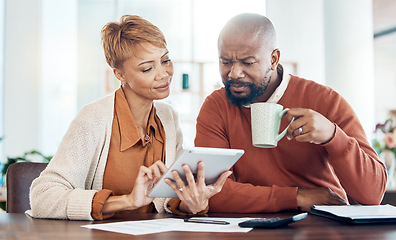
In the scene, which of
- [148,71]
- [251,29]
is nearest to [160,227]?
[148,71]

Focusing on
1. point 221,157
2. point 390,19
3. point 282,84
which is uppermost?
point 390,19

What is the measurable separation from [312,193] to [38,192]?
2.84ft

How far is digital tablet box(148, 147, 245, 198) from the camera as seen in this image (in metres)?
1.17

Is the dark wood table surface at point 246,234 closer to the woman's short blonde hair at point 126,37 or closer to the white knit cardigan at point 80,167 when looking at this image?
the white knit cardigan at point 80,167

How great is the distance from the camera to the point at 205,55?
6.90 m

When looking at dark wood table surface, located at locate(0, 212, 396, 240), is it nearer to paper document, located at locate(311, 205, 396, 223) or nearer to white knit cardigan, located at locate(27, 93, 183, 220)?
paper document, located at locate(311, 205, 396, 223)

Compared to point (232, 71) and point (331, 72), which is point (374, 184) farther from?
point (331, 72)

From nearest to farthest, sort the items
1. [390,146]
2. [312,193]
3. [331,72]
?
[312,193], [390,146], [331,72]

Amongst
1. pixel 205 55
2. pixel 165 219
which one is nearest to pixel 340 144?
pixel 165 219

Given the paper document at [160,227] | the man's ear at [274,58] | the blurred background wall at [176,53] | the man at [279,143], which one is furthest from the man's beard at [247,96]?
the blurred background wall at [176,53]

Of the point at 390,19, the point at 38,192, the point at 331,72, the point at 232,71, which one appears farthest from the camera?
the point at 390,19

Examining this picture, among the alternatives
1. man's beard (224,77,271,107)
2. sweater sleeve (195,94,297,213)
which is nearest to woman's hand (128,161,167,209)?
sweater sleeve (195,94,297,213)

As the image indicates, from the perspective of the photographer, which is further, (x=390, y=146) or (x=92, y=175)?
(x=390, y=146)

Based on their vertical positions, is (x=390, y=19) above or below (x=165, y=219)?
above
